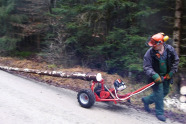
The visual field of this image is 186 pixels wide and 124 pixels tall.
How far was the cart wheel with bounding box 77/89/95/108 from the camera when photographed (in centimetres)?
569

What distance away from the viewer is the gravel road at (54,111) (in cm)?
487

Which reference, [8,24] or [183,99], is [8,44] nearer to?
[8,24]

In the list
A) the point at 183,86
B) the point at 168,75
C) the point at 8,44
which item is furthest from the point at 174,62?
the point at 8,44

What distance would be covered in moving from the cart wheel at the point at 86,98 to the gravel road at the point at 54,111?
150 mm

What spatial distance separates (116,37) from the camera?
945 cm

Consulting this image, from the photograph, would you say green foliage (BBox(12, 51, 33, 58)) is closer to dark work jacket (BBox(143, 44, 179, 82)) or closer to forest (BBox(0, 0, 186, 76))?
forest (BBox(0, 0, 186, 76))

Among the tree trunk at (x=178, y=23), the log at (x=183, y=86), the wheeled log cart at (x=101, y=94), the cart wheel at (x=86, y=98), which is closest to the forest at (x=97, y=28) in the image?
the tree trunk at (x=178, y=23)

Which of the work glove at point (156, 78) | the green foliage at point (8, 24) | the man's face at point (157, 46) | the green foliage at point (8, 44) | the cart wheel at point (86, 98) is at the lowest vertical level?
the cart wheel at point (86, 98)

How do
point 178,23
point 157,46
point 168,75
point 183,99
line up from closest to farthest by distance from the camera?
point 157,46
point 168,75
point 183,99
point 178,23

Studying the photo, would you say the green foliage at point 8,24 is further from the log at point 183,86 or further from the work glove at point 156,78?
the work glove at point 156,78

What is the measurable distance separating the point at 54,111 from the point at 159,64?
3.18 meters

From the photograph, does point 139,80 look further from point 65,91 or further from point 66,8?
point 66,8

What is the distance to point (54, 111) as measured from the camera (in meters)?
5.43

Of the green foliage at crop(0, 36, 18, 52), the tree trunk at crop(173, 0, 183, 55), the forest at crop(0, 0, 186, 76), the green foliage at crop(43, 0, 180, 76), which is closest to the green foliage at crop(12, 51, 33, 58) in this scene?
the forest at crop(0, 0, 186, 76)
